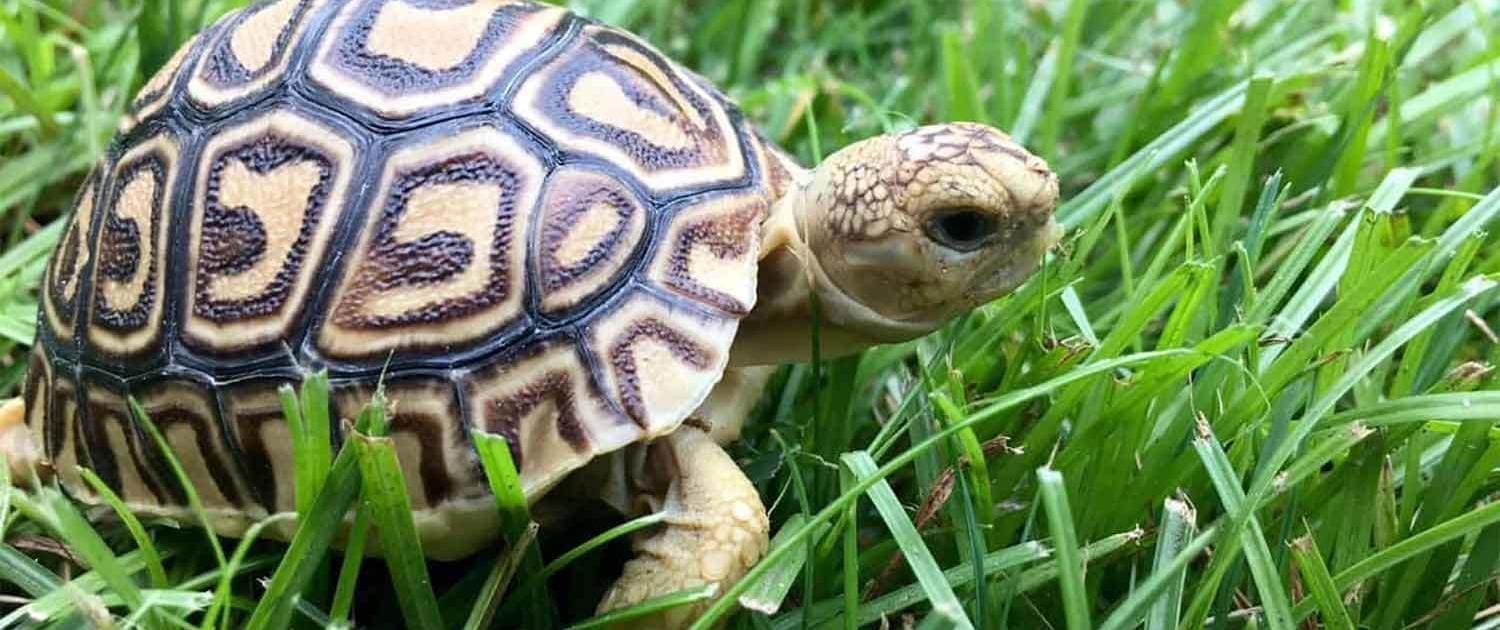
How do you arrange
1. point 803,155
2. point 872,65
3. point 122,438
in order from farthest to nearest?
point 872,65
point 803,155
point 122,438

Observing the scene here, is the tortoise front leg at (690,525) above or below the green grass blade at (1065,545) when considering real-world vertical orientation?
below

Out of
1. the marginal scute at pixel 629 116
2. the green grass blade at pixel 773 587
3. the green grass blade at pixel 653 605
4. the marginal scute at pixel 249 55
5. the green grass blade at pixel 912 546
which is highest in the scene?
the marginal scute at pixel 249 55

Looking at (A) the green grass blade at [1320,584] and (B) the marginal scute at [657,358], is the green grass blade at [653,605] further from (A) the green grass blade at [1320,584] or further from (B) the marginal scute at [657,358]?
(A) the green grass blade at [1320,584]

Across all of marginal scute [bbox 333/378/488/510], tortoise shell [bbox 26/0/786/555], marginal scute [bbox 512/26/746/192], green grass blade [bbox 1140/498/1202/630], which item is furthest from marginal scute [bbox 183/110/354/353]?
green grass blade [bbox 1140/498/1202/630]

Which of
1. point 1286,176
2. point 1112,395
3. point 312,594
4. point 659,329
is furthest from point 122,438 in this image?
point 1286,176

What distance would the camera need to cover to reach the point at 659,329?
1154 millimetres

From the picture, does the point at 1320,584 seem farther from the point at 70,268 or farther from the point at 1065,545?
the point at 70,268

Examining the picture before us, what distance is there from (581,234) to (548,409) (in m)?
0.17

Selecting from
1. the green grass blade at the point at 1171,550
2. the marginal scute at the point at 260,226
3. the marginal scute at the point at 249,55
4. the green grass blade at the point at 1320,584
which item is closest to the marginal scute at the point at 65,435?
the marginal scute at the point at 260,226

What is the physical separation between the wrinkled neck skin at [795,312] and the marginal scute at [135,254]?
0.61 m

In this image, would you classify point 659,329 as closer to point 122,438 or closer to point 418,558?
point 418,558

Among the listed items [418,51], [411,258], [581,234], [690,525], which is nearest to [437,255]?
[411,258]

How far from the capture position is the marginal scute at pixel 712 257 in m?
1.18

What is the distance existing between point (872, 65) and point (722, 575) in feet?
5.24
